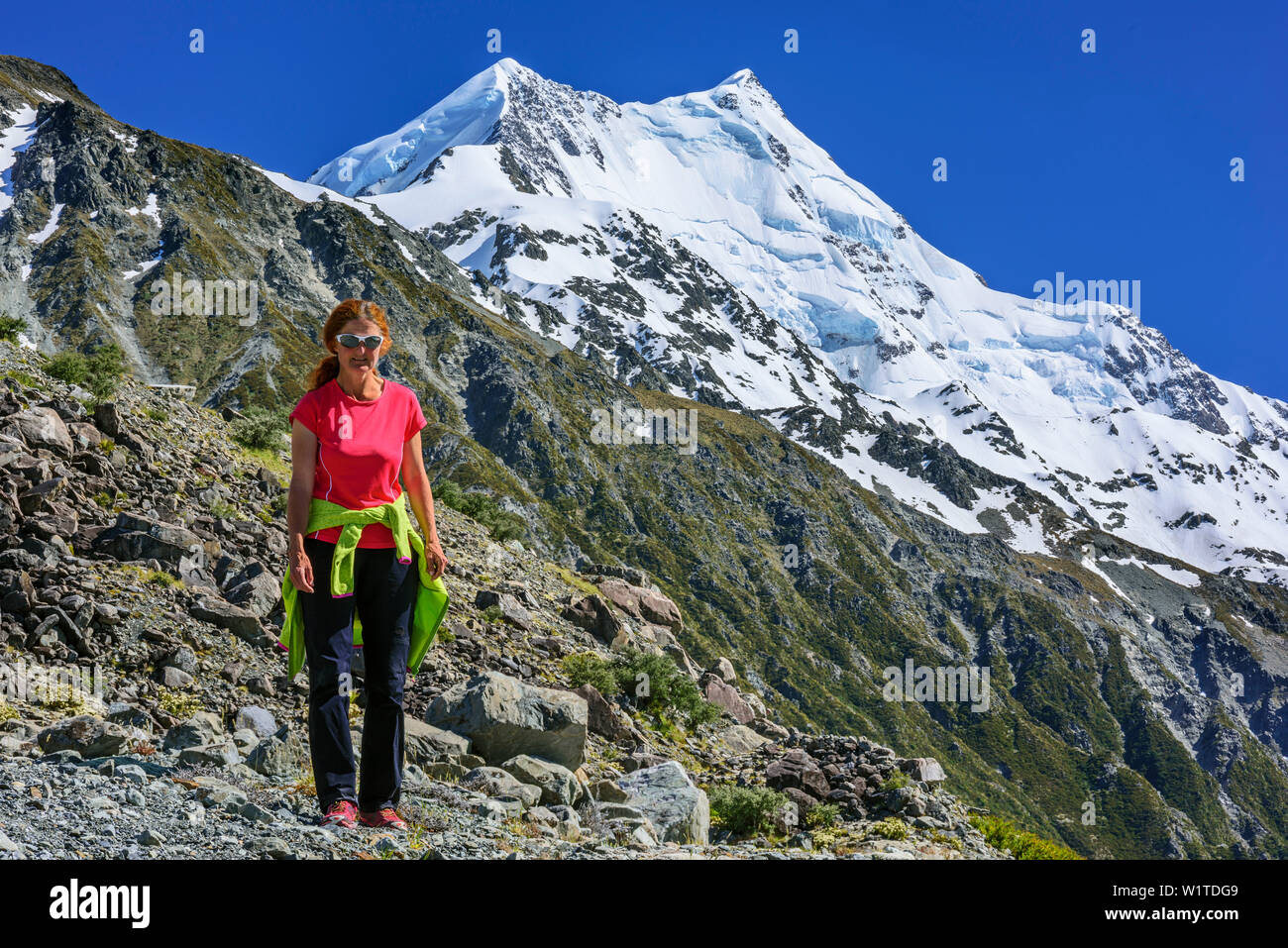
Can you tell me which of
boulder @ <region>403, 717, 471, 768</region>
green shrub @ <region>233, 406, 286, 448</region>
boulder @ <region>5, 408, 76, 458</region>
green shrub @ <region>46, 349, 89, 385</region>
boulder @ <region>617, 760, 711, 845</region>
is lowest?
boulder @ <region>617, 760, 711, 845</region>

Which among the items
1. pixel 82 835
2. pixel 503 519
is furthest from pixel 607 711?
pixel 503 519

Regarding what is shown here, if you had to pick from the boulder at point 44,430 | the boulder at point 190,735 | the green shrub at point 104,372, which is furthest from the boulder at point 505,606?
the boulder at point 190,735

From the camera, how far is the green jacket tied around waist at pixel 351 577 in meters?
7.26

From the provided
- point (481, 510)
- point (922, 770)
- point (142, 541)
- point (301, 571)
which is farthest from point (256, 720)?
point (481, 510)

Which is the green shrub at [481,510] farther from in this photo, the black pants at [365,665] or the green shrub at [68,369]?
the black pants at [365,665]

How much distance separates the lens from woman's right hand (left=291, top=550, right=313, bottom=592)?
23.5 ft

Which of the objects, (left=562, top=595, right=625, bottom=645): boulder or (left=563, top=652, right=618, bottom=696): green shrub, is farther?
(left=562, top=595, right=625, bottom=645): boulder

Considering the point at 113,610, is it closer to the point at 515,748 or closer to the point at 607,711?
the point at 515,748

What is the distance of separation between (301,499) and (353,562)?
1.89 feet

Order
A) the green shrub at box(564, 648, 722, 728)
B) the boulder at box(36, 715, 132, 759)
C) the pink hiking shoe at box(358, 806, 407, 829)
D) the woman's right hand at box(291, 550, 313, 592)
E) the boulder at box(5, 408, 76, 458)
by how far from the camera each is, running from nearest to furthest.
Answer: the woman's right hand at box(291, 550, 313, 592), the pink hiking shoe at box(358, 806, 407, 829), the boulder at box(36, 715, 132, 759), the boulder at box(5, 408, 76, 458), the green shrub at box(564, 648, 722, 728)

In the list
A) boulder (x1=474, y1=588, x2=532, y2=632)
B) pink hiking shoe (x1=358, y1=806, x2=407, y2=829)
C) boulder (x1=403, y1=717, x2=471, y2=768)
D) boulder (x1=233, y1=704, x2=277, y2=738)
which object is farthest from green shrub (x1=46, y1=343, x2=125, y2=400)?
pink hiking shoe (x1=358, y1=806, x2=407, y2=829)

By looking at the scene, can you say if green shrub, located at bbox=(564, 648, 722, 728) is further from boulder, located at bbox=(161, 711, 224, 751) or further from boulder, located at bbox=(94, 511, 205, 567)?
boulder, located at bbox=(161, 711, 224, 751)

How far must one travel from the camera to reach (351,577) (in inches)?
288

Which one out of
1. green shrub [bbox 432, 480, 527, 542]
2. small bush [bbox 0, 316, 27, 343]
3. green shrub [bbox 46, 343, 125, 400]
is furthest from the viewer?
green shrub [bbox 432, 480, 527, 542]
